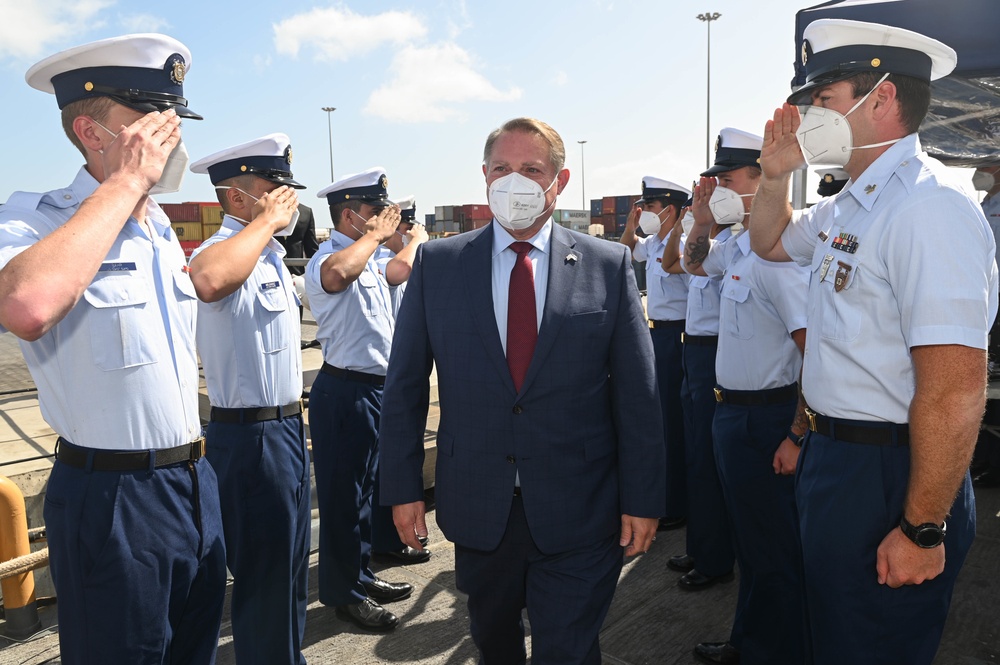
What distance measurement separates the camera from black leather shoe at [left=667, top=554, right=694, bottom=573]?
4.44 meters

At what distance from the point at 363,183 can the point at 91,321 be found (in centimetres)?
277

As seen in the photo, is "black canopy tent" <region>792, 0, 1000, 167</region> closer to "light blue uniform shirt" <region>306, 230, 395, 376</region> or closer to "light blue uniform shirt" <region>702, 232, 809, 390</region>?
"light blue uniform shirt" <region>702, 232, 809, 390</region>

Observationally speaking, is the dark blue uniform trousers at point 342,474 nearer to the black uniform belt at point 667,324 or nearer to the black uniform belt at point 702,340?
the black uniform belt at point 702,340

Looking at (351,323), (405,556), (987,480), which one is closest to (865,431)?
(351,323)

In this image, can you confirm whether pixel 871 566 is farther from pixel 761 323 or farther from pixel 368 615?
pixel 368 615

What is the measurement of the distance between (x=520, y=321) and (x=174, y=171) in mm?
1152

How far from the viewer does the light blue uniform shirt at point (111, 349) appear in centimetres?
189

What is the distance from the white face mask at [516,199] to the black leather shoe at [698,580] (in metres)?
2.70

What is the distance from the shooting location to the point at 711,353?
456 cm

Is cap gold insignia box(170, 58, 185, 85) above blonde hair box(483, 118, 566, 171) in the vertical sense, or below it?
above

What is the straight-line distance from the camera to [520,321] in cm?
239

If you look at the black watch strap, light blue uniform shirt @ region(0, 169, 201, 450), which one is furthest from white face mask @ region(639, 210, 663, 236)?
light blue uniform shirt @ region(0, 169, 201, 450)

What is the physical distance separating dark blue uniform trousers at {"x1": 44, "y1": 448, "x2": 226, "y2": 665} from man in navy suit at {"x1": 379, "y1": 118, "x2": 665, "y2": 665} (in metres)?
0.72

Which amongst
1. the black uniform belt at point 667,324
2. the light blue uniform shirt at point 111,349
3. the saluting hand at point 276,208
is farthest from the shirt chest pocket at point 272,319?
the black uniform belt at point 667,324
